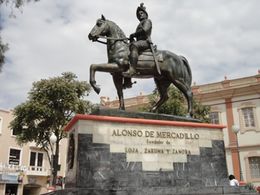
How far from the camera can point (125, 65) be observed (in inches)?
346

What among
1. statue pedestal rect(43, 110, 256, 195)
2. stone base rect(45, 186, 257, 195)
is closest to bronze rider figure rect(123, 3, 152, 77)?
statue pedestal rect(43, 110, 256, 195)

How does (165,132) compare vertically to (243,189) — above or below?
above

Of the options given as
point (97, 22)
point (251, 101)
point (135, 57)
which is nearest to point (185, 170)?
point (135, 57)

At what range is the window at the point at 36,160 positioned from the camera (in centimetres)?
3354

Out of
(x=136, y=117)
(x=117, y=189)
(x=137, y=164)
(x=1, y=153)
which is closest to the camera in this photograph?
(x=117, y=189)

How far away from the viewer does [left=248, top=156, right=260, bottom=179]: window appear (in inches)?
1040

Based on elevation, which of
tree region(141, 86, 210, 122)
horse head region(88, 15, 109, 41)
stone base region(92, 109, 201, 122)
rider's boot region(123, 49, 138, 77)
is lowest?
stone base region(92, 109, 201, 122)

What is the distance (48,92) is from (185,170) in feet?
46.1

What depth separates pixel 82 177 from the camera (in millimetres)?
7234

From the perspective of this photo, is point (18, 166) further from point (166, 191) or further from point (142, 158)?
point (166, 191)

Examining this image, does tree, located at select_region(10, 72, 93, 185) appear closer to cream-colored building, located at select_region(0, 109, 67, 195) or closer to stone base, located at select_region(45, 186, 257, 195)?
cream-colored building, located at select_region(0, 109, 67, 195)

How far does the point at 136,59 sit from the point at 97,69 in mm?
1138

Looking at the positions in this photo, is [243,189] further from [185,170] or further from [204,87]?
[204,87]

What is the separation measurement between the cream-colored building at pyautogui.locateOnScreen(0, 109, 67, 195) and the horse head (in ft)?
79.0
